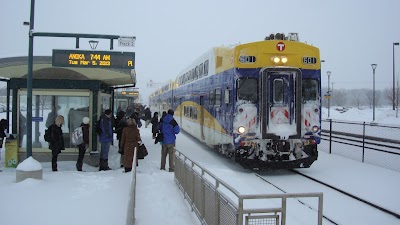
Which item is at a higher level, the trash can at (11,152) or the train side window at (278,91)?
the train side window at (278,91)

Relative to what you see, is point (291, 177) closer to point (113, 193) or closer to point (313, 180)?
point (313, 180)

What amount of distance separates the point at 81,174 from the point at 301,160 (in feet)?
19.6

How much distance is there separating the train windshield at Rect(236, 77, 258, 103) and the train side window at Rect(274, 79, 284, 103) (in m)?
0.55

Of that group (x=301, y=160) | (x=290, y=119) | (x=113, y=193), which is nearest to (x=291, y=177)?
(x=301, y=160)

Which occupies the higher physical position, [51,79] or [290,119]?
[51,79]

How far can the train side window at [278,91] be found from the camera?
36.7ft

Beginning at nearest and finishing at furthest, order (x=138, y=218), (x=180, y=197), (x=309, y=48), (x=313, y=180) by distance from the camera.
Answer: (x=138, y=218) < (x=180, y=197) < (x=313, y=180) < (x=309, y=48)

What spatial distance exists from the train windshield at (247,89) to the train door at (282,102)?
11.2 inches

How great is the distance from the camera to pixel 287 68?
11102 mm

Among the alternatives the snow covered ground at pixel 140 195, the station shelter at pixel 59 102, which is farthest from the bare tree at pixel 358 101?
the station shelter at pixel 59 102

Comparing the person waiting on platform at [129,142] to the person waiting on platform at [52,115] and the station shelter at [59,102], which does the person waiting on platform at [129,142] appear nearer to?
the station shelter at [59,102]

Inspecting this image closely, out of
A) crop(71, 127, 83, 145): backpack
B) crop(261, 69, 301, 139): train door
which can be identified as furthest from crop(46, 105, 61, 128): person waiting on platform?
crop(261, 69, 301, 139): train door

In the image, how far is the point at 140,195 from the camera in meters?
8.49

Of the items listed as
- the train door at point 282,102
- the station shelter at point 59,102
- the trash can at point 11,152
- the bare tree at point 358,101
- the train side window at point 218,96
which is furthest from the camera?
the bare tree at point 358,101
